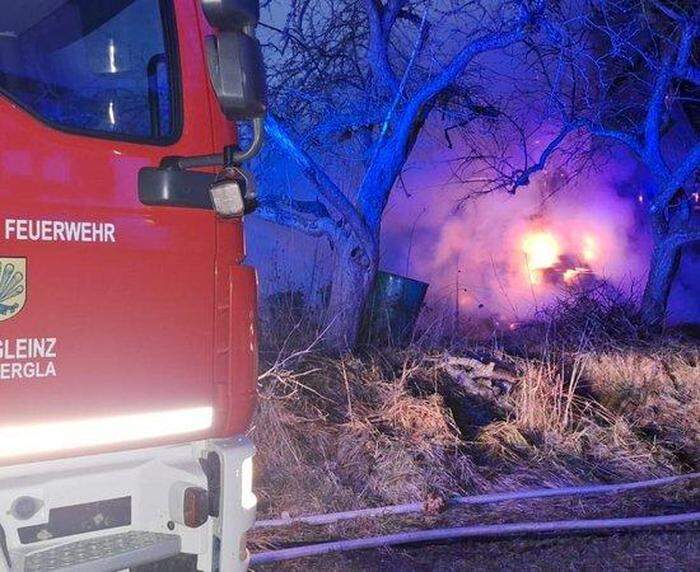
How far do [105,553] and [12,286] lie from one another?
92 centimetres

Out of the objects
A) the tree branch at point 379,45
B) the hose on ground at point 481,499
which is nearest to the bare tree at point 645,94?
the tree branch at point 379,45

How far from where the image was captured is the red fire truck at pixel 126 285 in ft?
8.78

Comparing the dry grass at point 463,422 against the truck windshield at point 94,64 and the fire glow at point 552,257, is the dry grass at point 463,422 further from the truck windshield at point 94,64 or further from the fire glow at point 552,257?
the fire glow at point 552,257

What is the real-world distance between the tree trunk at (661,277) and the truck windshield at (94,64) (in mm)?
8839

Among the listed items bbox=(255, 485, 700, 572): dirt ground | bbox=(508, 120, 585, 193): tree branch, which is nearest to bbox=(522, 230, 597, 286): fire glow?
bbox=(508, 120, 585, 193): tree branch

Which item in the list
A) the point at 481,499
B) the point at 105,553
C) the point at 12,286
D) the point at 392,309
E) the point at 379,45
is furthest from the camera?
the point at 392,309

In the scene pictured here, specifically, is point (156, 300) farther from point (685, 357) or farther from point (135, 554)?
point (685, 357)

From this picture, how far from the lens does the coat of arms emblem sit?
2.60 meters

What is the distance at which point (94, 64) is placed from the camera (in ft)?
9.73

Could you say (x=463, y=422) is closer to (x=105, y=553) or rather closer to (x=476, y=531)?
(x=476, y=531)

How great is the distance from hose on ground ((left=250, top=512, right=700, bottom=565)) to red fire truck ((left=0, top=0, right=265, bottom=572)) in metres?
2.03

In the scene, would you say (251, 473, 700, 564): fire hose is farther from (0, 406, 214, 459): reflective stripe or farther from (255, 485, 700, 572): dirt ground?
(0, 406, 214, 459): reflective stripe

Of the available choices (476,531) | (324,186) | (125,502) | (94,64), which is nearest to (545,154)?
(324,186)

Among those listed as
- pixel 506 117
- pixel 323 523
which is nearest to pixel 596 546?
pixel 323 523
